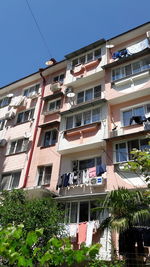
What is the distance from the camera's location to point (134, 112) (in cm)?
1455

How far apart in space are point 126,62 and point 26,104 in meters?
10.4

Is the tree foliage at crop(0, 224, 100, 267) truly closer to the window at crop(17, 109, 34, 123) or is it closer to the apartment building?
the apartment building

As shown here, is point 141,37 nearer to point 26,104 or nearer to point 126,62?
point 126,62

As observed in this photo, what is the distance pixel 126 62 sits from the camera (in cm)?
1672

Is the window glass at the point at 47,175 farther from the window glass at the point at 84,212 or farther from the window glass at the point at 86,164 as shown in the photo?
the window glass at the point at 84,212

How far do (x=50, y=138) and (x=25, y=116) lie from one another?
4660mm

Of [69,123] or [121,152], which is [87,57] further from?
[121,152]

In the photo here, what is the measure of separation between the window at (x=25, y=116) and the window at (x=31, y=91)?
2.23 meters

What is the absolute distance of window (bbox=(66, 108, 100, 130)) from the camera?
15.6 metres

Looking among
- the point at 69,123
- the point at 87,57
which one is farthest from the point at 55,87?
Result: the point at 69,123

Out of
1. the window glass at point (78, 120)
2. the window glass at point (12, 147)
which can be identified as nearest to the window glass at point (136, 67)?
the window glass at point (78, 120)

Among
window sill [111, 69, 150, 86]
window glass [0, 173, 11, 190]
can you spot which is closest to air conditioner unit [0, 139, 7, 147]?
window glass [0, 173, 11, 190]

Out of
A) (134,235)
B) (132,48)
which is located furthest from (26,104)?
(134,235)

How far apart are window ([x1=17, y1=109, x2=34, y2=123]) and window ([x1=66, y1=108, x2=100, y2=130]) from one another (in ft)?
15.8
